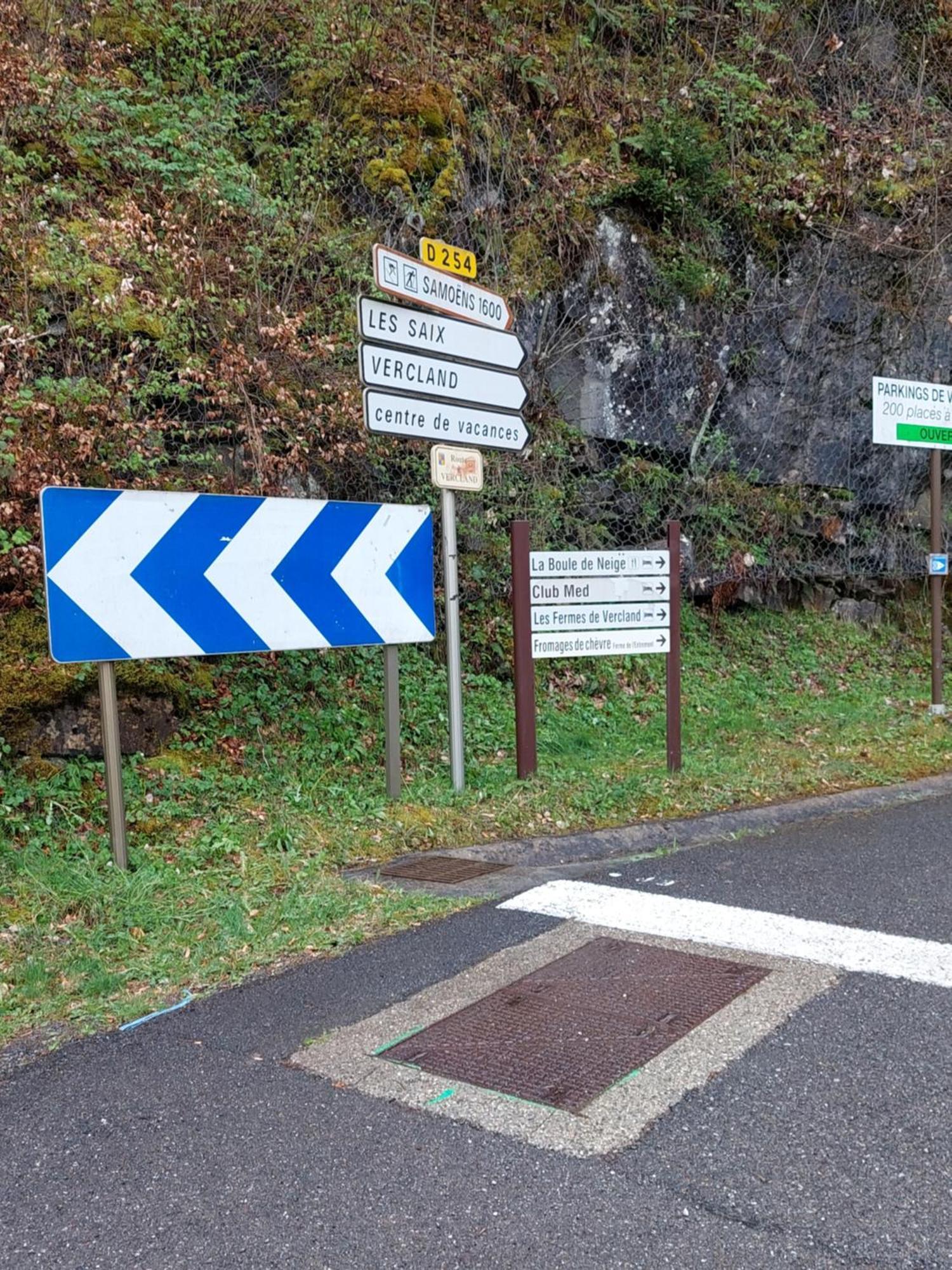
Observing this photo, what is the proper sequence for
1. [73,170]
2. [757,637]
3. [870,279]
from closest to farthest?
[73,170], [757,637], [870,279]

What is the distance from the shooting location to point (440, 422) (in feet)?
21.2

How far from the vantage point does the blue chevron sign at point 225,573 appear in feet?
16.0

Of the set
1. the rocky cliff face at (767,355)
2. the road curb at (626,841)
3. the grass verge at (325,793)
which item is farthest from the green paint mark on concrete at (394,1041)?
the rocky cliff face at (767,355)

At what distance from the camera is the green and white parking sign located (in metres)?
9.12

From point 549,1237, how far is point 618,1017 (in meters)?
1.17

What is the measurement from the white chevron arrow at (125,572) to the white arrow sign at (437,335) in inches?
64.3

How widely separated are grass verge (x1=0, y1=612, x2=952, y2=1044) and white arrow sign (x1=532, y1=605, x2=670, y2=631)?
3.36 ft

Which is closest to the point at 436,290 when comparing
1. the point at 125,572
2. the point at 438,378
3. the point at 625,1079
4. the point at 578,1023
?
the point at 438,378

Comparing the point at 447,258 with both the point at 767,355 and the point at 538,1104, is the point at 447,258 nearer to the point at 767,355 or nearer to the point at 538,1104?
the point at 538,1104

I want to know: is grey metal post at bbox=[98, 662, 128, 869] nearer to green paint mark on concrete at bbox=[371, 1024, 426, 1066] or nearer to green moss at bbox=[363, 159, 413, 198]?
green paint mark on concrete at bbox=[371, 1024, 426, 1066]

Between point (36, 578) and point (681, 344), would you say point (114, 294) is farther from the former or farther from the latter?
point (681, 344)

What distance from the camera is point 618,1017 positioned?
3.38 meters

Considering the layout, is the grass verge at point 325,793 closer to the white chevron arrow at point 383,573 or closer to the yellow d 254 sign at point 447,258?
the white chevron arrow at point 383,573

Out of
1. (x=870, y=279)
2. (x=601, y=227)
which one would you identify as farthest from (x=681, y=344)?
(x=870, y=279)
